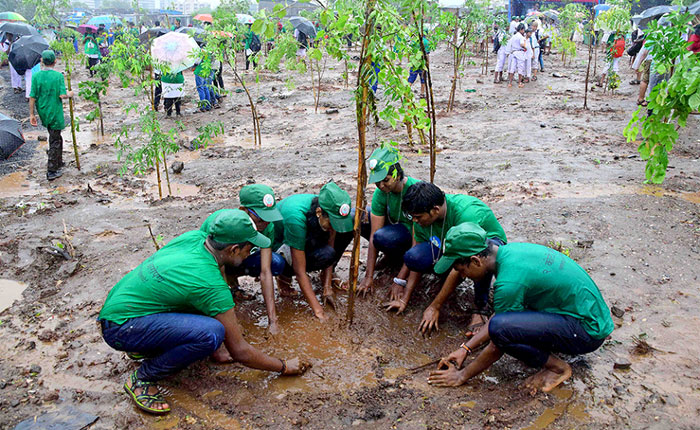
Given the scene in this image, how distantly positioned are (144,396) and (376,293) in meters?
1.98

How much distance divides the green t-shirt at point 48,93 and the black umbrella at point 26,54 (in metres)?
4.74

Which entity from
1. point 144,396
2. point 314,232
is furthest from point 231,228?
point 314,232

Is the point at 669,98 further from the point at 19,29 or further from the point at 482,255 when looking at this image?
the point at 19,29

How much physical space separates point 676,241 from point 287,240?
363 centimetres

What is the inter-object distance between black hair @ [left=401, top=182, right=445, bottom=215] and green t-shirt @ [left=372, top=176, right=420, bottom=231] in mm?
567

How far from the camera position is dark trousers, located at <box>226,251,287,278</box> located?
13.1ft

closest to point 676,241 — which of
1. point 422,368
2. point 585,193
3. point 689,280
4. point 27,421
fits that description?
point 689,280

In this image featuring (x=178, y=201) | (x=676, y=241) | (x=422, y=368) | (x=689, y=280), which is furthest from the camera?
(x=178, y=201)

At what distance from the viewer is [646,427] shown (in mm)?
2674

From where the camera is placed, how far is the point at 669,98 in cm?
301

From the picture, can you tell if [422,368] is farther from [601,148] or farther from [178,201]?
[601,148]

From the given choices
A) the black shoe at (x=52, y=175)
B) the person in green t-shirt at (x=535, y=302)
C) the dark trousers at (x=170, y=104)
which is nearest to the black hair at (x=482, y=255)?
the person in green t-shirt at (x=535, y=302)

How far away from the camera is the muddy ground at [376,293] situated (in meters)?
2.93

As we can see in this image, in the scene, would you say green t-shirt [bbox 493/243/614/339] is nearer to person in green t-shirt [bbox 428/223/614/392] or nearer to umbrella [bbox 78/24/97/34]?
person in green t-shirt [bbox 428/223/614/392]
